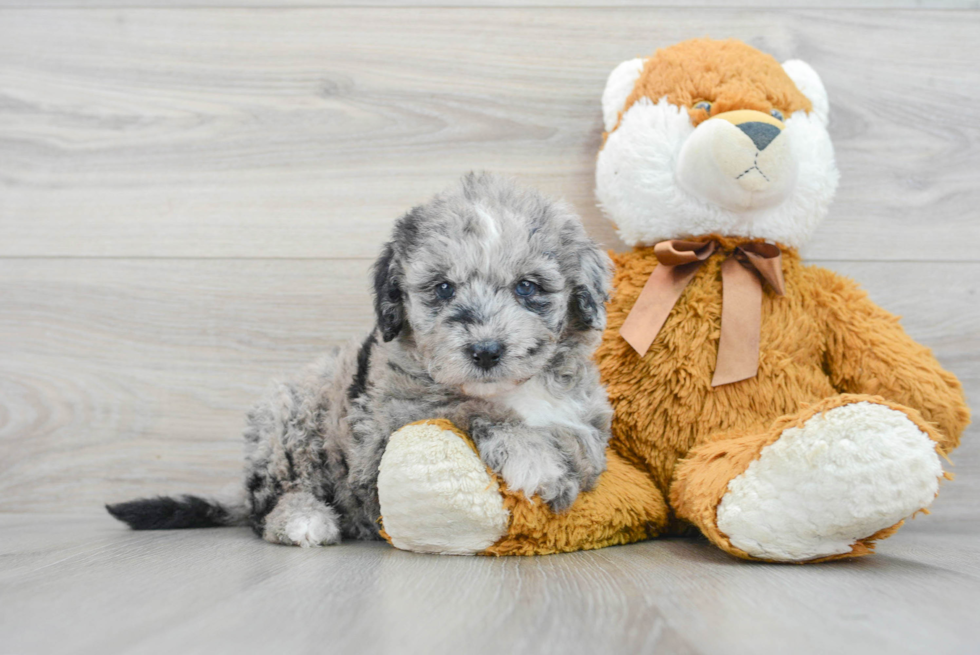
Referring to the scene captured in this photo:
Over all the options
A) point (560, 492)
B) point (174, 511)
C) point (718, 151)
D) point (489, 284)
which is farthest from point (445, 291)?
point (174, 511)

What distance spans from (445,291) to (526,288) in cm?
16

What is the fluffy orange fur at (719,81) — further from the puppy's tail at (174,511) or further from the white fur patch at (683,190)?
the puppy's tail at (174,511)

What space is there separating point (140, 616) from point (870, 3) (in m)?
2.36

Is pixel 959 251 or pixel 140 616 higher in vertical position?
pixel 959 251

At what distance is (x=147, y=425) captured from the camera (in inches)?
84.1

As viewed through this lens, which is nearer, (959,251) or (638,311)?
(638,311)

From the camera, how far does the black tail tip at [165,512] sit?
70.9 inches

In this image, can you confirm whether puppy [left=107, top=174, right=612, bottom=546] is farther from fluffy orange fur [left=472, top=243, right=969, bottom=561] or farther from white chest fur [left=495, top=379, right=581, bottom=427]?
fluffy orange fur [left=472, top=243, right=969, bottom=561]

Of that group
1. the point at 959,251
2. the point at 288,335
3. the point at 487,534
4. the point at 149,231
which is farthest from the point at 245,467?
the point at 959,251

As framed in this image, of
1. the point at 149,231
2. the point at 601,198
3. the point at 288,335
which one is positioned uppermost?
the point at 601,198

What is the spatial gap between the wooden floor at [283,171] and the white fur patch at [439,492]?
86 centimetres

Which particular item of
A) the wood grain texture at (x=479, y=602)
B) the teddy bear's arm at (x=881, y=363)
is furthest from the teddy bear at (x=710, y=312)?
the wood grain texture at (x=479, y=602)

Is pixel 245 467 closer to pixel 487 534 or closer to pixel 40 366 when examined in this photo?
pixel 487 534

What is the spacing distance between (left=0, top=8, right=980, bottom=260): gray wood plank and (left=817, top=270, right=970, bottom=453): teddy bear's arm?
0.42 metres
